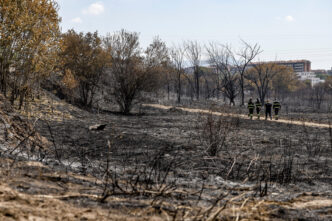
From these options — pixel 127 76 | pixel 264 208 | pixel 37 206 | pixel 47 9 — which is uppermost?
pixel 47 9

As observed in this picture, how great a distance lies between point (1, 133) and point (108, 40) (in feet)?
83.6

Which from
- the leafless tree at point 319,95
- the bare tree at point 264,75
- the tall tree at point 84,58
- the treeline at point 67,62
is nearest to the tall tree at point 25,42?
the treeline at point 67,62

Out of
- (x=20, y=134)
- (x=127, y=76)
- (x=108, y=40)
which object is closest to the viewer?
(x=20, y=134)

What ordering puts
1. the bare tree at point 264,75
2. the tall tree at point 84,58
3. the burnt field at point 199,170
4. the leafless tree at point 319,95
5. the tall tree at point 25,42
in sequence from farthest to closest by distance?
1. the leafless tree at point 319,95
2. the bare tree at point 264,75
3. the tall tree at point 84,58
4. the tall tree at point 25,42
5. the burnt field at point 199,170

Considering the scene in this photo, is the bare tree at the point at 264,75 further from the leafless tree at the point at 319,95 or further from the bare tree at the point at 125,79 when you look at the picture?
the bare tree at the point at 125,79

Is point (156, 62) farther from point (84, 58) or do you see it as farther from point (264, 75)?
point (264, 75)

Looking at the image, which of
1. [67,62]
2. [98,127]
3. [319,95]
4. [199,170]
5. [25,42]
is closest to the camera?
[199,170]

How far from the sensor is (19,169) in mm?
3980

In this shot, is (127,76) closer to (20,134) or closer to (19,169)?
(20,134)

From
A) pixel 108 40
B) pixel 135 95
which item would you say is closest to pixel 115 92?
pixel 135 95

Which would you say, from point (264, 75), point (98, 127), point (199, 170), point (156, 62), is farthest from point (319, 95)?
point (199, 170)

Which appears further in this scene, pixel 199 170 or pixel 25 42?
pixel 25 42

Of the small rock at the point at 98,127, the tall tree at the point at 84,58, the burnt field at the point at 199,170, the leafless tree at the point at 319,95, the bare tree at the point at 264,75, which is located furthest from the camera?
the leafless tree at the point at 319,95

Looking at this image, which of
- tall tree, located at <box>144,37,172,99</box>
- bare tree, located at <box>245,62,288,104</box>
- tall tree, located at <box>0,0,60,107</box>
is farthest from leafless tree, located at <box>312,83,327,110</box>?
tall tree, located at <box>0,0,60,107</box>
